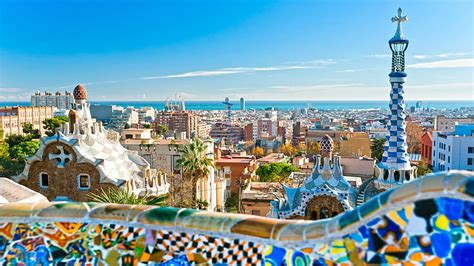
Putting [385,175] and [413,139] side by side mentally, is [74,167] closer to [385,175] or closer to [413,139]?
[385,175]

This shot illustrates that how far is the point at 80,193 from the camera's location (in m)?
17.0

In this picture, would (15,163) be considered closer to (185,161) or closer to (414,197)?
(185,161)

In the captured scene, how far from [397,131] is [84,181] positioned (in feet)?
35.6

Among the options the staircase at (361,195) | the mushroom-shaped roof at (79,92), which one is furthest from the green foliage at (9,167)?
the staircase at (361,195)

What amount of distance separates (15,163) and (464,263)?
113ft

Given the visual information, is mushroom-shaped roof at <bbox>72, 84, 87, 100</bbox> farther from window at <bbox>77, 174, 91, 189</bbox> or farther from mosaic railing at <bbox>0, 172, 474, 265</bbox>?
mosaic railing at <bbox>0, 172, 474, 265</bbox>

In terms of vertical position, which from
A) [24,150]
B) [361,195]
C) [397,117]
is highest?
[397,117]

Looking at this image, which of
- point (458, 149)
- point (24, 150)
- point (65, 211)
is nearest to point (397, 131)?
Result: point (65, 211)

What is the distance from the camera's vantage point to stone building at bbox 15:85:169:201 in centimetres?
1688

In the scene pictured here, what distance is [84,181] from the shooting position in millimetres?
17047

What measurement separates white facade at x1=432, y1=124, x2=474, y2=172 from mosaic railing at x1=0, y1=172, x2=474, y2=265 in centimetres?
3807

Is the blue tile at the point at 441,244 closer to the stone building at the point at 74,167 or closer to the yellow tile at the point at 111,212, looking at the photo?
the yellow tile at the point at 111,212

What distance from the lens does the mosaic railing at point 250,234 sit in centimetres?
262

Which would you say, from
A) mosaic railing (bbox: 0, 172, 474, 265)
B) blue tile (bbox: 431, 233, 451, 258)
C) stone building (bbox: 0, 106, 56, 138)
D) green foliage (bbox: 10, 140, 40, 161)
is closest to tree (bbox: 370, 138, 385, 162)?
green foliage (bbox: 10, 140, 40, 161)
